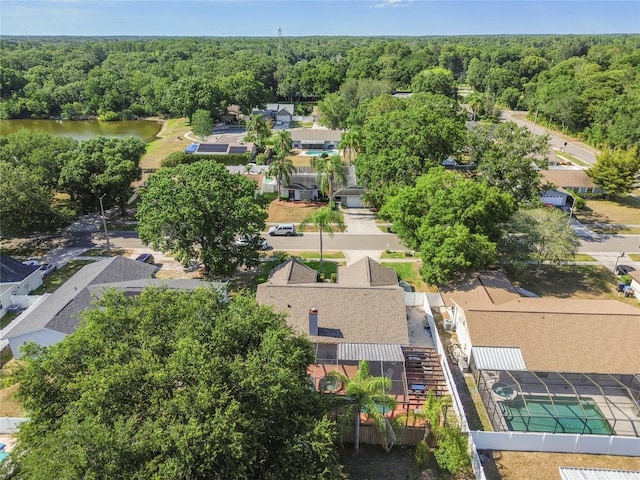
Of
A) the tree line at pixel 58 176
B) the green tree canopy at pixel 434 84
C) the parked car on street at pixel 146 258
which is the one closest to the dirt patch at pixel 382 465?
the parked car on street at pixel 146 258

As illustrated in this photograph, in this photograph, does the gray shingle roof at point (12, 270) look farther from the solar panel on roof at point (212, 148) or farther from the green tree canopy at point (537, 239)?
the green tree canopy at point (537, 239)

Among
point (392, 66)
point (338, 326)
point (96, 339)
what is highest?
point (392, 66)

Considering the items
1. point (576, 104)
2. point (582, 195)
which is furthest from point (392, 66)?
point (582, 195)

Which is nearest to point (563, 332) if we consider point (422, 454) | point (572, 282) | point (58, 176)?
point (422, 454)

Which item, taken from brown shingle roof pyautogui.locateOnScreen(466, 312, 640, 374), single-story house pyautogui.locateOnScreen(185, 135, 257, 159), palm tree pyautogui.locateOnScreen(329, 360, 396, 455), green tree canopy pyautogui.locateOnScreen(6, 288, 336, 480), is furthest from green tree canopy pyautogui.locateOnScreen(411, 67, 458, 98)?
green tree canopy pyautogui.locateOnScreen(6, 288, 336, 480)

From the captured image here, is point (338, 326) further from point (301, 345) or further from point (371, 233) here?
point (371, 233)
